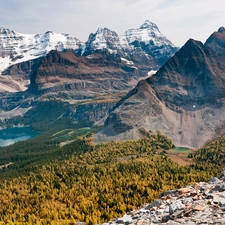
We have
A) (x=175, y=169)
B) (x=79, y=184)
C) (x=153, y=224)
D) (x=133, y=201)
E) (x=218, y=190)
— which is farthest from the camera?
(x=175, y=169)

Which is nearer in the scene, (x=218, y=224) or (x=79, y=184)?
(x=218, y=224)

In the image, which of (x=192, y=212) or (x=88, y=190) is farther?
(x=88, y=190)

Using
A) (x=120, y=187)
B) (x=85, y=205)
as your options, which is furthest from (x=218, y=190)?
(x=120, y=187)

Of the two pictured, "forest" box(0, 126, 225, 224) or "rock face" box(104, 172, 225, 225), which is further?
"forest" box(0, 126, 225, 224)

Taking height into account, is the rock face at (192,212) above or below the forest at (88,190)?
above

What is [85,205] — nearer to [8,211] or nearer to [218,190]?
[8,211]

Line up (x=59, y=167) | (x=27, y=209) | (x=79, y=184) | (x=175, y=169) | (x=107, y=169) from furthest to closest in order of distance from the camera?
(x=59, y=167), (x=107, y=169), (x=175, y=169), (x=79, y=184), (x=27, y=209)

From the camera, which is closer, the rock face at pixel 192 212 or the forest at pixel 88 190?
the rock face at pixel 192 212

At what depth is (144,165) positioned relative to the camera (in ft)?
556

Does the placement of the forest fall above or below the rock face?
below

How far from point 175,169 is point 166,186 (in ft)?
129

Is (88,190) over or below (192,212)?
below

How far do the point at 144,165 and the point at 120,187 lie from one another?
4888cm

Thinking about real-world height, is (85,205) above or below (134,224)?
below
